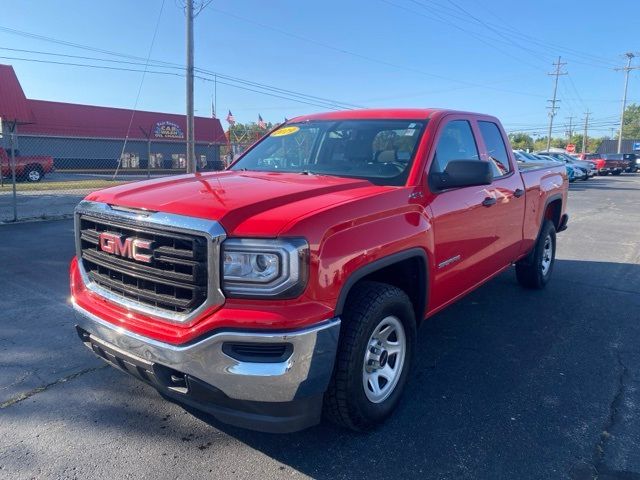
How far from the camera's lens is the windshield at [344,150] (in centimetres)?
352

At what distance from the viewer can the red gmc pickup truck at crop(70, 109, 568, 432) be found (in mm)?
2312

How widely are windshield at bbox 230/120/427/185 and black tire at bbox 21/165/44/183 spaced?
72.1 ft

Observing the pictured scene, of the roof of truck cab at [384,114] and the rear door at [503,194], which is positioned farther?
the rear door at [503,194]

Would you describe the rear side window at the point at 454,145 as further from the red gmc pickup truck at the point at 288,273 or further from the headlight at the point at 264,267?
the headlight at the point at 264,267

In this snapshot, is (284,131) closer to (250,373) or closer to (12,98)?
(250,373)

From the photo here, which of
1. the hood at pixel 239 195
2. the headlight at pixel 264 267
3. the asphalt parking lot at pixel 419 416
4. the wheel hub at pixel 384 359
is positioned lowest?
the asphalt parking lot at pixel 419 416

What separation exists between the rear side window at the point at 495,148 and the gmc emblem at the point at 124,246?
311 cm

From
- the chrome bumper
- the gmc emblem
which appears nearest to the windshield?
the chrome bumper

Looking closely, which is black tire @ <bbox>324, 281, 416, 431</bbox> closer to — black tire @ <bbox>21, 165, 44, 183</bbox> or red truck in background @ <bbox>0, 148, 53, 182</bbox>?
red truck in background @ <bbox>0, 148, 53, 182</bbox>

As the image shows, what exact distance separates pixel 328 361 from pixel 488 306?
3478 millimetres

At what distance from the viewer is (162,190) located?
117 inches

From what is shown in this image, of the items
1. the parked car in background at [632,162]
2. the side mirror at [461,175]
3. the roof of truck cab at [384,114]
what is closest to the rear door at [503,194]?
the roof of truck cab at [384,114]

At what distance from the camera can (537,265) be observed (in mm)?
5770

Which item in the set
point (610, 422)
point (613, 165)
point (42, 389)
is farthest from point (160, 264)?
point (613, 165)
